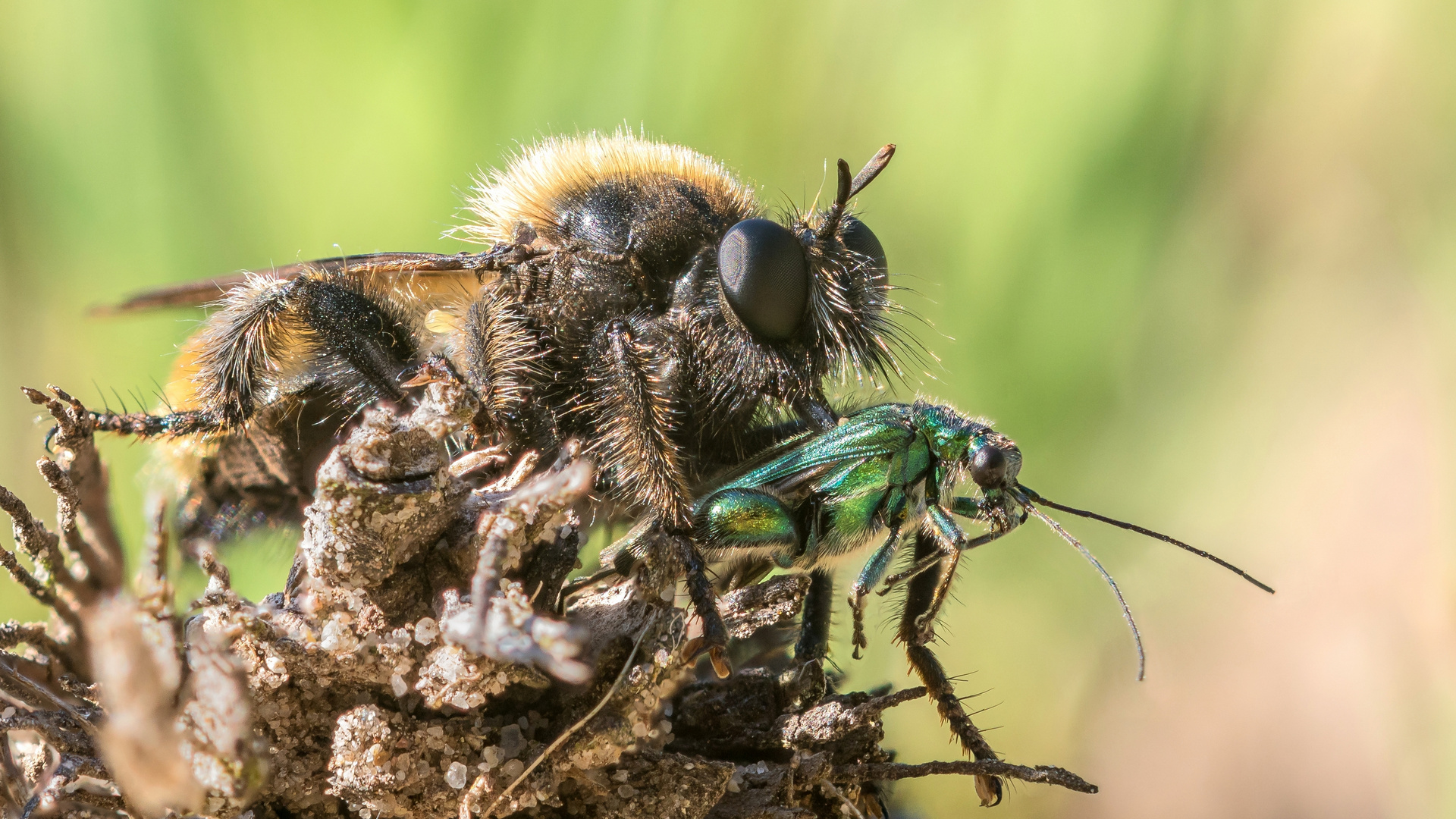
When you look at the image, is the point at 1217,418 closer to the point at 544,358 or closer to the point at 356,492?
the point at 544,358

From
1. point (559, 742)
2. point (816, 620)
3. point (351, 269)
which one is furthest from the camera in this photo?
point (351, 269)

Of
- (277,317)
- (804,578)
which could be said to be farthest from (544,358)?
(804,578)

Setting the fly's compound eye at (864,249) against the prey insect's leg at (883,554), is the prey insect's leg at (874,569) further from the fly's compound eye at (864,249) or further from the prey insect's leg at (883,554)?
the fly's compound eye at (864,249)

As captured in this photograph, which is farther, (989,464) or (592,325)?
(592,325)


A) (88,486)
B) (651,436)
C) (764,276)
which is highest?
(88,486)

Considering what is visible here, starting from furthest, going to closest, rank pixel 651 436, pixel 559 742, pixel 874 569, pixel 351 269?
pixel 351 269
pixel 651 436
pixel 874 569
pixel 559 742

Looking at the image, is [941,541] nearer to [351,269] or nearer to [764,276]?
[764,276]

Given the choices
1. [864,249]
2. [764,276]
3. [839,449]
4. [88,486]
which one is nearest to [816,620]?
[839,449]
